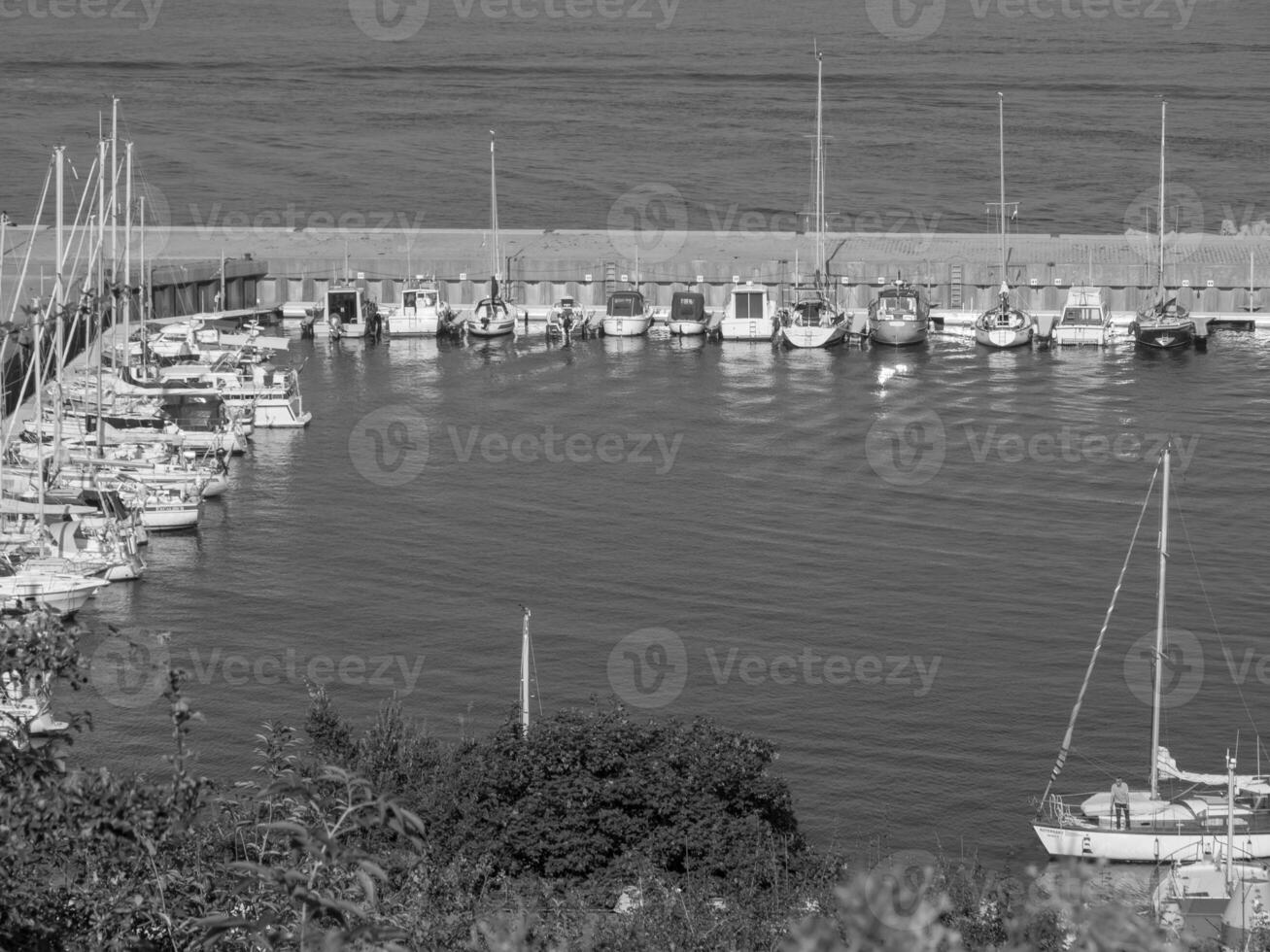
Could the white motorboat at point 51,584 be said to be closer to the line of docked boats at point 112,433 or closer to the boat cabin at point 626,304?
the line of docked boats at point 112,433

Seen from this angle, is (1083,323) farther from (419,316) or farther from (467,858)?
(467,858)

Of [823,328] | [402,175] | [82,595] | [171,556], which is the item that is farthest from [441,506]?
[402,175]

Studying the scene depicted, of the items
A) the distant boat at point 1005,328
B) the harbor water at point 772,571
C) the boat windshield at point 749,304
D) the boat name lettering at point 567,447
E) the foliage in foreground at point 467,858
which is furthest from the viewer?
the boat windshield at point 749,304

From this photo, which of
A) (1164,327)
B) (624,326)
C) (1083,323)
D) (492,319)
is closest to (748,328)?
(624,326)

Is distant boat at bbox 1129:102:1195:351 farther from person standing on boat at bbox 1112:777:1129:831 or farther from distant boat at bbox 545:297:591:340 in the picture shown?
person standing on boat at bbox 1112:777:1129:831

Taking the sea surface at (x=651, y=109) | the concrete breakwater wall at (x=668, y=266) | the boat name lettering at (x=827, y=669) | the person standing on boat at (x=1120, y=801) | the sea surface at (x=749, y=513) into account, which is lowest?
the person standing on boat at (x=1120, y=801)

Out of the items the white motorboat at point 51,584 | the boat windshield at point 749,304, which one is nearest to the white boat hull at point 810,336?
the boat windshield at point 749,304

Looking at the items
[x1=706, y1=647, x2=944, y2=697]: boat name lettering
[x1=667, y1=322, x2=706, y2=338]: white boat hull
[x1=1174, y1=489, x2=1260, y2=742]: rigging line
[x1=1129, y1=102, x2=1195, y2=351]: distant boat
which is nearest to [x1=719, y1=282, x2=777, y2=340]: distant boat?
[x1=667, y1=322, x2=706, y2=338]: white boat hull
